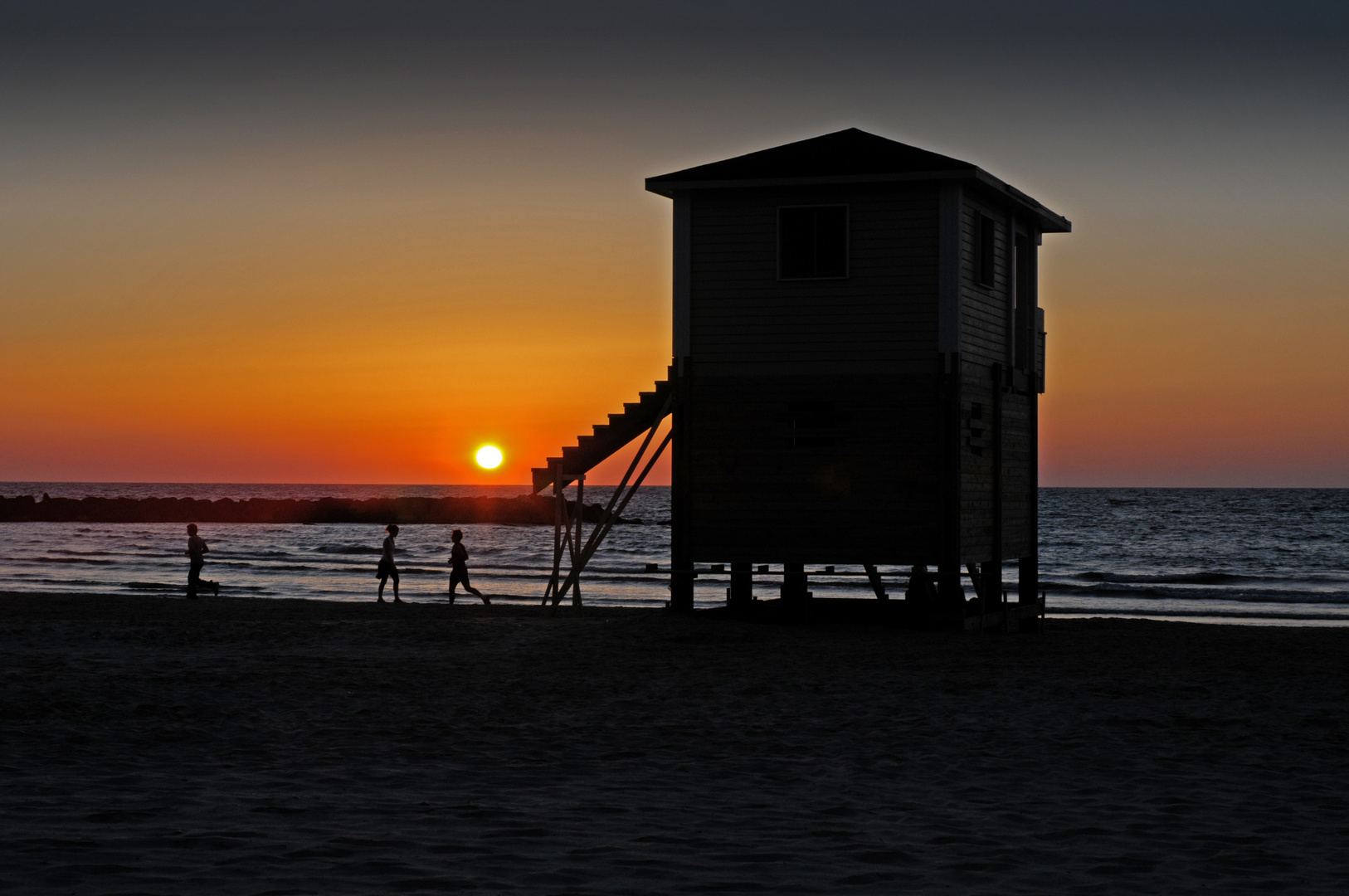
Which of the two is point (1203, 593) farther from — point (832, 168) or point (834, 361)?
point (832, 168)

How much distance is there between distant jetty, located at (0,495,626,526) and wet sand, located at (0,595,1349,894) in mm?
85606

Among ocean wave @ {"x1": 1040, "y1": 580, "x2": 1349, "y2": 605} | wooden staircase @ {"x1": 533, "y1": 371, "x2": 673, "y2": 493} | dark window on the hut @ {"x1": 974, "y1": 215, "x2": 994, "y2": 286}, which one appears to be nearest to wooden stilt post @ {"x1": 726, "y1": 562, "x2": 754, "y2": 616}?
wooden staircase @ {"x1": 533, "y1": 371, "x2": 673, "y2": 493}

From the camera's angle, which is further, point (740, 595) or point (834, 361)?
point (740, 595)

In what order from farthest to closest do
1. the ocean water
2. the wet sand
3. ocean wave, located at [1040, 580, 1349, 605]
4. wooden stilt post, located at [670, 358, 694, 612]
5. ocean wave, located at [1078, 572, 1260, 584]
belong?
ocean wave, located at [1078, 572, 1260, 584], ocean wave, located at [1040, 580, 1349, 605], the ocean water, wooden stilt post, located at [670, 358, 694, 612], the wet sand

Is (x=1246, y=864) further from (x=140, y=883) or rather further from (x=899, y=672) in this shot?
(x=899, y=672)

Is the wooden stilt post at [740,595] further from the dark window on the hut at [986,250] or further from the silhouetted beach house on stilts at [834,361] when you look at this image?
the dark window on the hut at [986,250]

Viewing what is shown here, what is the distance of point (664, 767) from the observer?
10.1m

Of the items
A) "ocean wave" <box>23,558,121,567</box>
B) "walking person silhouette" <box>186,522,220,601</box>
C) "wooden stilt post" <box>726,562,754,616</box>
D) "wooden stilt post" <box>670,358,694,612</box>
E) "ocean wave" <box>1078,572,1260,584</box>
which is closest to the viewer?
"wooden stilt post" <box>670,358,694,612</box>

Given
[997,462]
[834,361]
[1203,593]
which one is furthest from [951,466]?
[1203,593]

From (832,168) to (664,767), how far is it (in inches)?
512

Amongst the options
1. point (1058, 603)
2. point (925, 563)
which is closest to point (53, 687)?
point (925, 563)

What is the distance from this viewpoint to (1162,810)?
870 centimetres

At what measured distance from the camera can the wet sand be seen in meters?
7.11

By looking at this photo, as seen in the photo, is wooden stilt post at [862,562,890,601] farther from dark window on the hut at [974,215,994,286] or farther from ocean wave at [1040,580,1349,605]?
ocean wave at [1040,580,1349,605]
